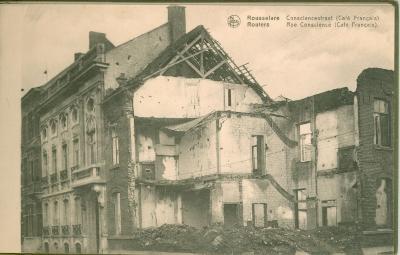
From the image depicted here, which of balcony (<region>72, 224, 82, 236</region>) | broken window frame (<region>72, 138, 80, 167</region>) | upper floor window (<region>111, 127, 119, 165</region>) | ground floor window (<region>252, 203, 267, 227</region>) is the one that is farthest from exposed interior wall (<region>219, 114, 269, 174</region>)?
balcony (<region>72, 224, 82, 236</region>)

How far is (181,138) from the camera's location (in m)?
11.5

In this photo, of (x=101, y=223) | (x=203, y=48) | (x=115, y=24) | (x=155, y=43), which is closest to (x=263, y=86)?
(x=203, y=48)

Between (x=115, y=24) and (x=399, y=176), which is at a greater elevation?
(x=115, y=24)

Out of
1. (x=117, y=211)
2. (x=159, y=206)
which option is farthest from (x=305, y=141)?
(x=117, y=211)

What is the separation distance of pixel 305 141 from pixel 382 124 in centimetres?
131

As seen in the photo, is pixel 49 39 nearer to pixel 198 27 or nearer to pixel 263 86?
pixel 198 27

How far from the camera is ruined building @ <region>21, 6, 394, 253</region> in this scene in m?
11.1

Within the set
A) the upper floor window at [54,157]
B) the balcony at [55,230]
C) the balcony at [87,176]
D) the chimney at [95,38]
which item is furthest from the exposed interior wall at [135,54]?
the balcony at [55,230]

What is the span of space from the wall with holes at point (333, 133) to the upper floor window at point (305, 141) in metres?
0.19

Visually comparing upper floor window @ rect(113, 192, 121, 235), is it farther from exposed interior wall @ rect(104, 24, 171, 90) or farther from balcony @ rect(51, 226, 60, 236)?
exposed interior wall @ rect(104, 24, 171, 90)

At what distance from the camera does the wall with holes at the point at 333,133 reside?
11.2 meters

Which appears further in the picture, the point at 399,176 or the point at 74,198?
the point at 74,198

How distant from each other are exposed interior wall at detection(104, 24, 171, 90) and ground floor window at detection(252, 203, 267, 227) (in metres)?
3.13

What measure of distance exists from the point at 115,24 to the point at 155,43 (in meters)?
0.77
